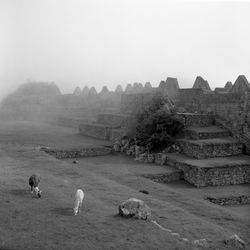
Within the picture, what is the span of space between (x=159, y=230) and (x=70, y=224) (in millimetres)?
2724

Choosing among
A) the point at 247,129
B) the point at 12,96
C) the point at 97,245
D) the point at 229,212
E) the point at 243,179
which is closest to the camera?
the point at 97,245

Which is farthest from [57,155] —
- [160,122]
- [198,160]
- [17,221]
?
[17,221]

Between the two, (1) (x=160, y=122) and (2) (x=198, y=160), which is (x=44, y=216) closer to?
(2) (x=198, y=160)

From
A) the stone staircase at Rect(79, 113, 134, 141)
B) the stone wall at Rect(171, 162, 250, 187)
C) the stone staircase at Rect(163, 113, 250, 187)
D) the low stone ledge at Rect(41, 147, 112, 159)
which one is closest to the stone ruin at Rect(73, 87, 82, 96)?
the stone staircase at Rect(79, 113, 134, 141)

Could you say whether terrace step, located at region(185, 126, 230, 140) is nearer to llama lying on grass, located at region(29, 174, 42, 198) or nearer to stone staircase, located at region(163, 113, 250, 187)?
stone staircase, located at region(163, 113, 250, 187)

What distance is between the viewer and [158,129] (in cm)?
3048

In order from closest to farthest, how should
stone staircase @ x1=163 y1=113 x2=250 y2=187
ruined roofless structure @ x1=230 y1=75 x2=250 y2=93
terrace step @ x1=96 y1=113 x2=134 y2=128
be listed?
stone staircase @ x1=163 y1=113 x2=250 y2=187 < ruined roofless structure @ x1=230 y1=75 x2=250 y2=93 < terrace step @ x1=96 y1=113 x2=134 y2=128

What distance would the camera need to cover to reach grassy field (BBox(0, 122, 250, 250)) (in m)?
11.6

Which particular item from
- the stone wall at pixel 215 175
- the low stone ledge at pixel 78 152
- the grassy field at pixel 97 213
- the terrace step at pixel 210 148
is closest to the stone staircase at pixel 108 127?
the low stone ledge at pixel 78 152

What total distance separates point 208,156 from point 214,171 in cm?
312

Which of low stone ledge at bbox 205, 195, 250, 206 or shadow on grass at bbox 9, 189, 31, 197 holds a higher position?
shadow on grass at bbox 9, 189, 31, 197

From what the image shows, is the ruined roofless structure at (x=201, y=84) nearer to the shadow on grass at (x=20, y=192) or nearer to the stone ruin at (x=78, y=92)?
the shadow on grass at (x=20, y=192)

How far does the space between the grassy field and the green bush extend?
5.81 meters

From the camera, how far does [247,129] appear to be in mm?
28688
